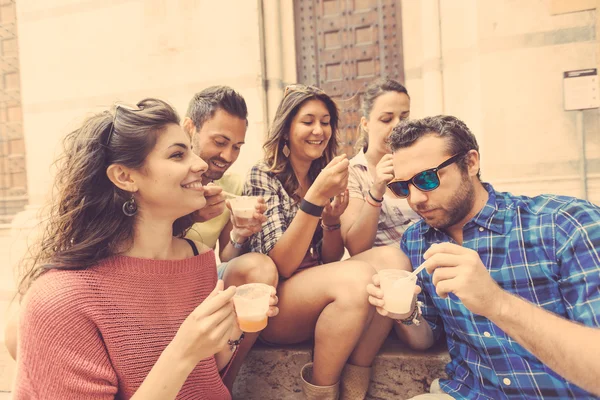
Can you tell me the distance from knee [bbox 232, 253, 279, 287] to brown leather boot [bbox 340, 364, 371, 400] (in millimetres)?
581

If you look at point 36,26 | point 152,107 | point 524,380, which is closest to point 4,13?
point 36,26

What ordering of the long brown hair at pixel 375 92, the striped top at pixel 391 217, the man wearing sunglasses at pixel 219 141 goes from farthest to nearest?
the long brown hair at pixel 375 92
the striped top at pixel 391 217
the man wearing sunglasses at pixel 219 141

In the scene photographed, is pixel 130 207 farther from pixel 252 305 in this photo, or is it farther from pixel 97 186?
pixel 252 305

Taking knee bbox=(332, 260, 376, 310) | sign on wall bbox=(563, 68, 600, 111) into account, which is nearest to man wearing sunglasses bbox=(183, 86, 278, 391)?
knee bbox=(332, 260, 376, 310)

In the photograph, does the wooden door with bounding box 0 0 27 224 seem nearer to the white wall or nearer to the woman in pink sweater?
the woman in pink sweater

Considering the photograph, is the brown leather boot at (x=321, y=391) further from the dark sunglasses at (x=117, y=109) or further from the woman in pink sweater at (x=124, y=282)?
the dark sunglasses at (x=117, y=109)

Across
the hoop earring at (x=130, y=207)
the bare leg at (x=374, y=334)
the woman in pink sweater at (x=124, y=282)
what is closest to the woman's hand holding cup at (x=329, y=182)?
Answer: the bare leg at (x=374, y=334)

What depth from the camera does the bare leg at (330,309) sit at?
6.25 ft

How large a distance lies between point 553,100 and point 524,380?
3.75m

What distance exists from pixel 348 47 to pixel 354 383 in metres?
4.76

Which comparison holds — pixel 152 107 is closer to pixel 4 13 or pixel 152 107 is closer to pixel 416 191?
pixel 416 191

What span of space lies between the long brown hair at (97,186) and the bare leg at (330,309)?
2.84ft

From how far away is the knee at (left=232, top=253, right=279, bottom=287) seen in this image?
6.69 feet

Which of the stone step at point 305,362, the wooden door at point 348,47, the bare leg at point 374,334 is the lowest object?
the stone step at point 305,362
